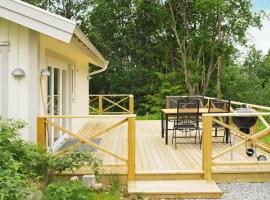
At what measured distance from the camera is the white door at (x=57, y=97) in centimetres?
708

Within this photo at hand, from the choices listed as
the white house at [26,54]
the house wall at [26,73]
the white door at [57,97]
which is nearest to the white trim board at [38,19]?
the white house at [26,54]

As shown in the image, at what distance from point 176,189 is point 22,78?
2747 mm

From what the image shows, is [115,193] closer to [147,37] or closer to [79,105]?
[79,105]

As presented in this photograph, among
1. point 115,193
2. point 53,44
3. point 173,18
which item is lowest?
point 115,193

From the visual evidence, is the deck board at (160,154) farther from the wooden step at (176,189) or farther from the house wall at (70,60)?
the house wall at (70,60)

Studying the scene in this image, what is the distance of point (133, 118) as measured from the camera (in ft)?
18.2

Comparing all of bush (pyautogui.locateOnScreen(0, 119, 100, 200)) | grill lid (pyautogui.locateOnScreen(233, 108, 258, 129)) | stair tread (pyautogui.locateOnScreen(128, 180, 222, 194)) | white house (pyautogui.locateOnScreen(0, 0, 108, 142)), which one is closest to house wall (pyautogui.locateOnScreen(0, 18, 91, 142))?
white house (pyautogui.locateOnScreen(0, 0, 108, 142))

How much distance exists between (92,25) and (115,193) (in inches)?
679

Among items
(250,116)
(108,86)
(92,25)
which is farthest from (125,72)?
(250,116)

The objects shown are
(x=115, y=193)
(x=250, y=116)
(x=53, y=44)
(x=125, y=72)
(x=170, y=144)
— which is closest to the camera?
(x=115, y=193)

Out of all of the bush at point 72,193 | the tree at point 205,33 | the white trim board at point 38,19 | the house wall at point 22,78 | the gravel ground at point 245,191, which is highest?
the tree at point 205,33

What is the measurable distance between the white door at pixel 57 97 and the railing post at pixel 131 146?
5.72ft

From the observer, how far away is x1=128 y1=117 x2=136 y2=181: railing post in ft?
18.2

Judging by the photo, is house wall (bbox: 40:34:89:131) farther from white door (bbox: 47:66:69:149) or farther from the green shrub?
the green shrub
